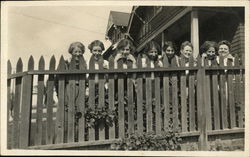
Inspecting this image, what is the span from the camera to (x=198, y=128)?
3.93 meters

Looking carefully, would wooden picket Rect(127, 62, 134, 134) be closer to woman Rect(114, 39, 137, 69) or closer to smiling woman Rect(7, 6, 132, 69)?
woman Rect(114, 39, 137, 69)

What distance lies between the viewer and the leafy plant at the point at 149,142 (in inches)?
141

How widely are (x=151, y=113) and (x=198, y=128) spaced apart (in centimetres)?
72

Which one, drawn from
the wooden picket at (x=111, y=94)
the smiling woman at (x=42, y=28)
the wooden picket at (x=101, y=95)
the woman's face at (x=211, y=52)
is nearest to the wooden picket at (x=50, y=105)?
the smiling woman at (x=42, y=28)

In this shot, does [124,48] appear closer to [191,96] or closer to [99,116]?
[99,116]

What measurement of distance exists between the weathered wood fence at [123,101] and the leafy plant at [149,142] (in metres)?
0.09

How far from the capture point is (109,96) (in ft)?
12.2

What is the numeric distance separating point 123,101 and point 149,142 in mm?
634

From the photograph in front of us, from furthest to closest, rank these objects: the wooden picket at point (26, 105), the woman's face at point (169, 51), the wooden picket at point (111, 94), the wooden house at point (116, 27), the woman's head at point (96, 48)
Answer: the wooden house at point (116, 27)
the woman's face at point (169, 51)
the woman's head at point (96, 48)
the wooden picket at point (111, 94)
the wooden picket at point (26, 105)

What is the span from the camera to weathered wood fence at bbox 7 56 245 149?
11.6 feet

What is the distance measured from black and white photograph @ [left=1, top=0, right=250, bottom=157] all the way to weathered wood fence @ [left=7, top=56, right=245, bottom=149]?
0.01 meters

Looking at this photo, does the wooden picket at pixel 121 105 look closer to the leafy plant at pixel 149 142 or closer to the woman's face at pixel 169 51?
the leafy plant at pixel 149 142

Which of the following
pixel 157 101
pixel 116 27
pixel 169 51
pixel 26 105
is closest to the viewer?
pixel 26 105

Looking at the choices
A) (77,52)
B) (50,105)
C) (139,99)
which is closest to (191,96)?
(139,99)
